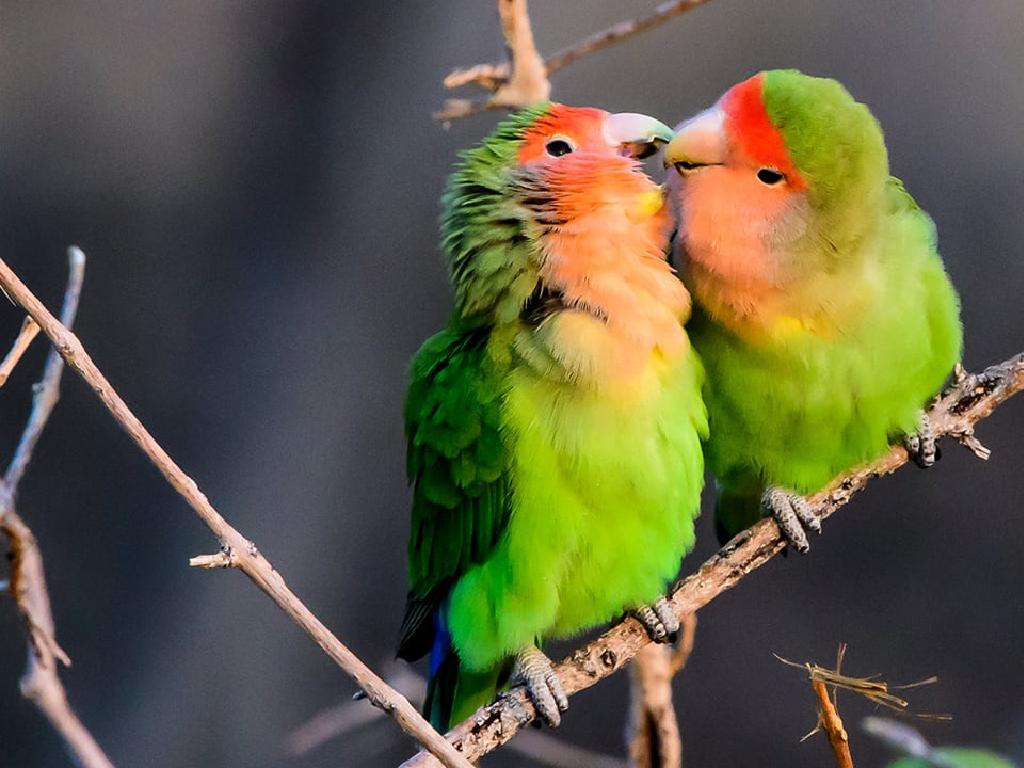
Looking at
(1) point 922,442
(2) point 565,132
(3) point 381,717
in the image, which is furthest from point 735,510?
(3) point 381,717

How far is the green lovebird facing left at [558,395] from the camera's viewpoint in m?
1.43

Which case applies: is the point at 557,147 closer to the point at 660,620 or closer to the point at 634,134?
the point at 634,134

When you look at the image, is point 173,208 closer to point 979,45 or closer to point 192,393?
point 192,393

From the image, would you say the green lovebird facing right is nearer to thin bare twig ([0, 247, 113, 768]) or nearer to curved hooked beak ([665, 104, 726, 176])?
curved hooked beak ([665, 104, 726, 176])

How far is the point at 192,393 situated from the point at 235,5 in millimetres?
1024

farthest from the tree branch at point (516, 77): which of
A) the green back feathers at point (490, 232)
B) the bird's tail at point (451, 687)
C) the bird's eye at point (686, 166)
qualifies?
the bird's tail at point (451, 687)

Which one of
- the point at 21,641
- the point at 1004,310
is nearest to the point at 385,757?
the point at 21,641

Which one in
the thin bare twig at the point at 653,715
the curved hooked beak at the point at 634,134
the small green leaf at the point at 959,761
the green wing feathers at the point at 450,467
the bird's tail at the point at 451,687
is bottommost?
the thin bare twig at the point at 653,715

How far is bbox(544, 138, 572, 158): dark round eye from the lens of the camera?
1.50 metres

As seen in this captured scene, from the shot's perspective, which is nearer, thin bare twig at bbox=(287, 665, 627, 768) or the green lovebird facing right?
the green lovebird facing right

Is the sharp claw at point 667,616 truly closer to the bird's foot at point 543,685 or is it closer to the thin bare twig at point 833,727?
the bird's foot at point 543,685

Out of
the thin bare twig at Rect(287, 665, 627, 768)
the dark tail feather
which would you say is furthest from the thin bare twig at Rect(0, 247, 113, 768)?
the dark tail feather

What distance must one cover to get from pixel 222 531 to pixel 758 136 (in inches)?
33.8

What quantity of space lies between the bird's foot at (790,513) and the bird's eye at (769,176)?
18.1 inches
